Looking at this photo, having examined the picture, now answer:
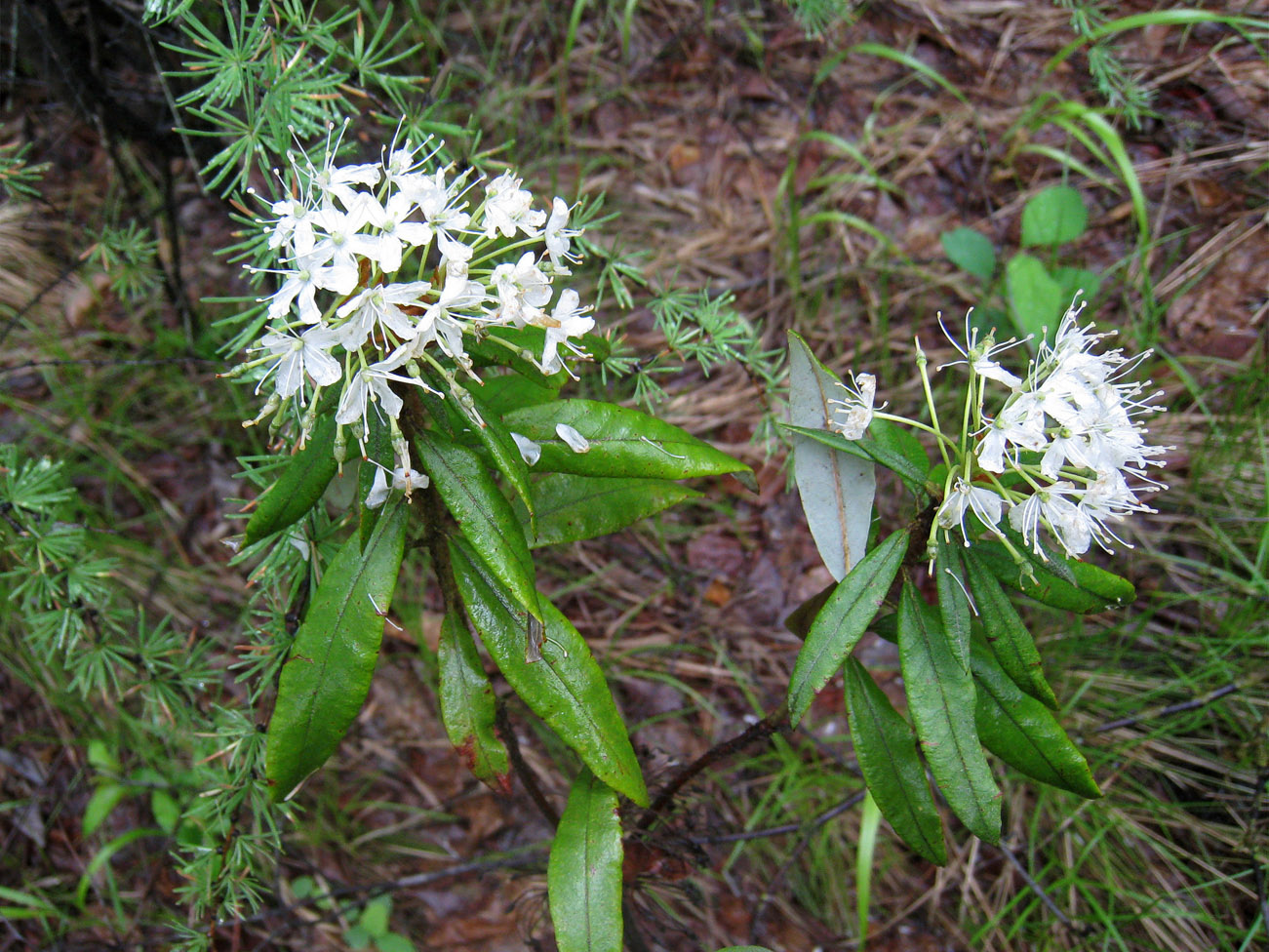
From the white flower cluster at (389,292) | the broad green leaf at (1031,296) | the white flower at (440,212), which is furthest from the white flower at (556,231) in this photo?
the broad green leaf at (1031,296)

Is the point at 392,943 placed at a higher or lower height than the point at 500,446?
lower

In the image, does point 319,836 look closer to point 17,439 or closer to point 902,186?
point 17,439

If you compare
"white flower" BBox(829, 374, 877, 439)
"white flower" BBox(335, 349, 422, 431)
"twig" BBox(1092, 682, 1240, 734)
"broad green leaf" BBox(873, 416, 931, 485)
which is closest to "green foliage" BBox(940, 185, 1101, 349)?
"twig" BBox(1092, 682, 1240, 734)

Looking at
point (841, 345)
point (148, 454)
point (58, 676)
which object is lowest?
point (58, 676)

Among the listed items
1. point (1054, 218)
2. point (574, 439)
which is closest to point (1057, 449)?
point (574, 439)

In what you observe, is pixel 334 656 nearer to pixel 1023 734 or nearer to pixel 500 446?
pixel 500 446

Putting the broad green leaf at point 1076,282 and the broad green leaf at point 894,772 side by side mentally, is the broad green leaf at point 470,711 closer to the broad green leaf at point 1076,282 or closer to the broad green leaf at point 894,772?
the broad green leaf at point 894,772

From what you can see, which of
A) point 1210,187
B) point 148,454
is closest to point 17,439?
point 148,454

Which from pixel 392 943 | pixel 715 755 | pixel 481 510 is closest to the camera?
pixel 481 510
